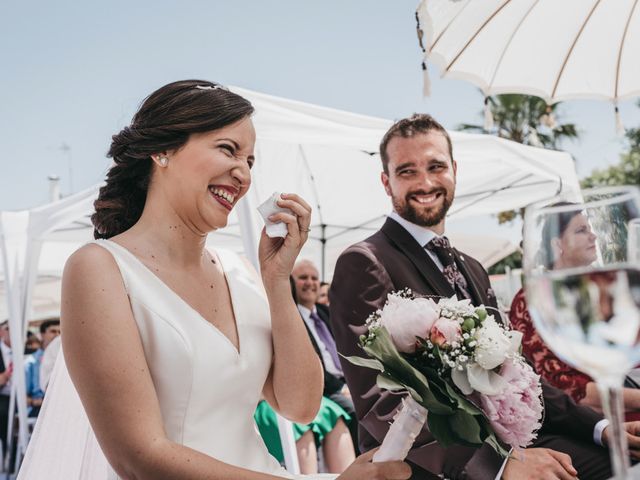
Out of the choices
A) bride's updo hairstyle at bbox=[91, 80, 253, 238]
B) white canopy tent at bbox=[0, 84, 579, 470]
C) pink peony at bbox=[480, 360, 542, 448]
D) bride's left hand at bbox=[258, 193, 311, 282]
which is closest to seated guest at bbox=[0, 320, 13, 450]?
white canopy tent at bbox=[0, 84, 579, 470]

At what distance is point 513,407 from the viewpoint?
4.88ft

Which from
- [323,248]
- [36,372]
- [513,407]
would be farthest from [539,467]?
[36,372]

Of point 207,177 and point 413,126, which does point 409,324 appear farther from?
point 413,126

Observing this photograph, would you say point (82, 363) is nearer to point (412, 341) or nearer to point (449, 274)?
point (412, 341)

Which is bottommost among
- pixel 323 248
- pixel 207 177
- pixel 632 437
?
pixel 323 248

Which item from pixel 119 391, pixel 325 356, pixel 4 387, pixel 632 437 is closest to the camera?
pixel 119 391

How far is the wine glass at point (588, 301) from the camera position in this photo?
676 mm

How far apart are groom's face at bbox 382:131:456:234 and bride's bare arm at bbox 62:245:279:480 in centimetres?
148

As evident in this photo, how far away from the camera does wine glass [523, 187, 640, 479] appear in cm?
68

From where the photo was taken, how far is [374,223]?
1019cm

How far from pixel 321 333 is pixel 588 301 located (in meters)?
5.58

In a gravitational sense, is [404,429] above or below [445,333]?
below

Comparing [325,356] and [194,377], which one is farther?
[325,356]

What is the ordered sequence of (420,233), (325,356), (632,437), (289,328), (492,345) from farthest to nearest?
(325,356), (420,233), (632,437), (289,328), (492,345)
